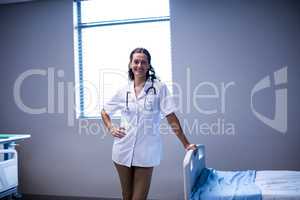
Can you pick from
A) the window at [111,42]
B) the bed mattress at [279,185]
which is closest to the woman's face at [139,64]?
the bed mattress at [279,185]

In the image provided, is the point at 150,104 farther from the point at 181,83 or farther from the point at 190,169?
the point at 181,83

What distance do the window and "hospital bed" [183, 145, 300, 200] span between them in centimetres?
113

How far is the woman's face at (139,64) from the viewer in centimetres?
176

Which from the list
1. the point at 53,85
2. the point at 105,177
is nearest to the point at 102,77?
the point at 53,85

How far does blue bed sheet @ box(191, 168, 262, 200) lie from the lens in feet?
5.64

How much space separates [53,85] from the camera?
10.2 feet

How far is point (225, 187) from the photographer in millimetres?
1855

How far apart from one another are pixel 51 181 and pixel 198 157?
173cm

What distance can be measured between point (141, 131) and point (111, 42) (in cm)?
152

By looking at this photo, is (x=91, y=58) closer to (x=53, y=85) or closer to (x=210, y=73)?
(x=53, y=85)

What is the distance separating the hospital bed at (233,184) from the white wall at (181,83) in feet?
1.96

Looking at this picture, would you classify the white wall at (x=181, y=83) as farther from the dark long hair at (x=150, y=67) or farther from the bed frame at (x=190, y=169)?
the dark long hair at (x=150, y=67)

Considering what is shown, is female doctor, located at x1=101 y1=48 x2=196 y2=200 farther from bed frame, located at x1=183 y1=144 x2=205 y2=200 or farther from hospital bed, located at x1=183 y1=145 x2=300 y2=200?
hospital bed, located at x1=183 y1=145 x2=300 y2=200
